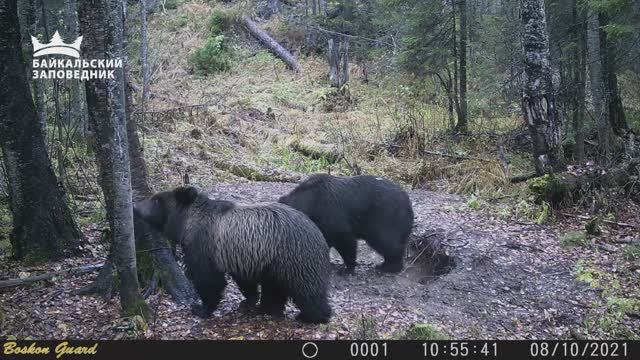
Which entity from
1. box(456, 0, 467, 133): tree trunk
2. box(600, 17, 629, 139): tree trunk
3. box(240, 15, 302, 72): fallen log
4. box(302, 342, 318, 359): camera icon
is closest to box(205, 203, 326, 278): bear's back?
box(302, 342, 318, 359): camera icon

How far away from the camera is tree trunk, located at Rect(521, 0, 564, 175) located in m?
11.1

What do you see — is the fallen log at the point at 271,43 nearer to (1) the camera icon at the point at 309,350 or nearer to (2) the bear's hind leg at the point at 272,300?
(2) the bear's hind leg at the point at 272,300

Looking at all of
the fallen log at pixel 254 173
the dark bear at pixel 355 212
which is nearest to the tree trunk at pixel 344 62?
the fallen log at pixel 254 173

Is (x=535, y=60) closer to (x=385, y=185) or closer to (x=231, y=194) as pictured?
(x=385, y=185)

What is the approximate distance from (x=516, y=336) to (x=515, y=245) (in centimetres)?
268

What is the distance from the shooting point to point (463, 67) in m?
18.3

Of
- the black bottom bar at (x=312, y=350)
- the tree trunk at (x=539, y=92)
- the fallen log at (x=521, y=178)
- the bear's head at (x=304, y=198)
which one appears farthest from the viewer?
the fallen log at (x=521, y=178)

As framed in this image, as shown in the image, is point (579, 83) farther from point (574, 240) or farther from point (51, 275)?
point (51, 275)

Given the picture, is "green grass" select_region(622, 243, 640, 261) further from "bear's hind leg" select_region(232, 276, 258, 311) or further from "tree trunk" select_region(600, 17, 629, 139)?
"tree trunk" select_region(600, 17, 629, 139)

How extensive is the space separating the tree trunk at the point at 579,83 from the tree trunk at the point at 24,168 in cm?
1253

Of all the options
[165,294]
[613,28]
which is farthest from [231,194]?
[613,28]

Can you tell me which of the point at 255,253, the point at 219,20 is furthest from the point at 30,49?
the point at 219,20

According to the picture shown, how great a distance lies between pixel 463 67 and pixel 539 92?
24.2 ft

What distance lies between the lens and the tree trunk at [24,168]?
770 cm
